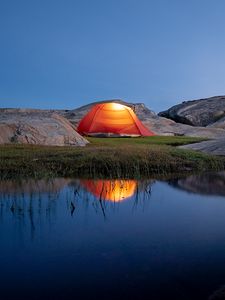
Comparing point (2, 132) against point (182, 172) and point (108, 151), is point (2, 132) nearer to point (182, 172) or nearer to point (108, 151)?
point (108, 151)

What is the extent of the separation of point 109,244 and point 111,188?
4.81 meters

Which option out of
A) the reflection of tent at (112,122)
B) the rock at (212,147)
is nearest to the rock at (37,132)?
the rock at (212,147)

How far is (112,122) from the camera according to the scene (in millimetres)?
28219

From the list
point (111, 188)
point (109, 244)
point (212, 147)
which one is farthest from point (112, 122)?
point (109, 244)

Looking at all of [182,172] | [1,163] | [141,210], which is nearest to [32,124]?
[1,163]

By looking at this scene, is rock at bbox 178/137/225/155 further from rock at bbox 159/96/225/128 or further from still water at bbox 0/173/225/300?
rock at bbox 159/96/225/128

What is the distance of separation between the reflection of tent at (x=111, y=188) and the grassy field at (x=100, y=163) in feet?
3.39

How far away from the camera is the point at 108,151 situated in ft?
51.9

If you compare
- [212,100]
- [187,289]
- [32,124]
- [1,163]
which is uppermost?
[212,100]

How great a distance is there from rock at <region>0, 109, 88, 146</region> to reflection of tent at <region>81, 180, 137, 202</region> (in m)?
8.71

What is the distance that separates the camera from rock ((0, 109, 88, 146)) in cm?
1944

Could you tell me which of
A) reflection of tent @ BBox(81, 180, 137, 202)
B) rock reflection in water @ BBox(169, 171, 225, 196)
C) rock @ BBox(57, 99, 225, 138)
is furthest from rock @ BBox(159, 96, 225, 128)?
reflection of tent @ BBox(81, 180, 137, 202)

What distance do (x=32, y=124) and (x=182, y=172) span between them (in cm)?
903

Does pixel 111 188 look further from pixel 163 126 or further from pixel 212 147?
pixel 163 126
